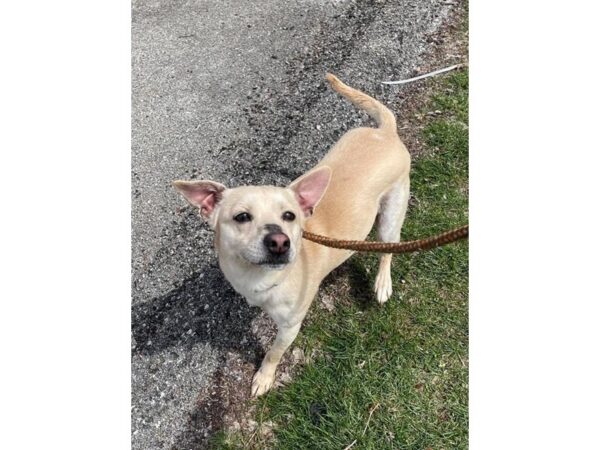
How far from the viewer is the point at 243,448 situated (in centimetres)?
298

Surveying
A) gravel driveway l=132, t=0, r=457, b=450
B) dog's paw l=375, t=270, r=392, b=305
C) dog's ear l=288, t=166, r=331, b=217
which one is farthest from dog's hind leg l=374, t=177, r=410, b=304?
gravel driveway l=132, t=0, r=457, b=450

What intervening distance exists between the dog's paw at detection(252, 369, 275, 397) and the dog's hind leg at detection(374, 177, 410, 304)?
1012mm

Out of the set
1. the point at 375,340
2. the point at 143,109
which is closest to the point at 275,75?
the point at 143,109

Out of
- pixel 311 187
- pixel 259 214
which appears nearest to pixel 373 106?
pixel 311 187

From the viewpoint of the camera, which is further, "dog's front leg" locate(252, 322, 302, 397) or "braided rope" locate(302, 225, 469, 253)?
"dog's front leg" locate(252, 322, 302, 397)

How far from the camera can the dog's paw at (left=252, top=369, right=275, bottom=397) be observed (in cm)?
319

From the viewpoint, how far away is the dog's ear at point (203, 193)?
2502mm

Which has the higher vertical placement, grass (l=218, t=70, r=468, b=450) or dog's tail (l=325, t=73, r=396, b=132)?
dog's tail (l=325, t=73, r=396, b=132)

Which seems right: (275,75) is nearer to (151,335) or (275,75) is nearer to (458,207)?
(458,207)

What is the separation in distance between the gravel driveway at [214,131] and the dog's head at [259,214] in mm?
1000

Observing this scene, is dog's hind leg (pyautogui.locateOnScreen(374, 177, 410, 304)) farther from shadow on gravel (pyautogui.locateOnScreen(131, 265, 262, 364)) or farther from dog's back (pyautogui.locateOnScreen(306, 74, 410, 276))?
shadow on gravel (pyautogui.locateOnScreen(131, 265, 262, 364))

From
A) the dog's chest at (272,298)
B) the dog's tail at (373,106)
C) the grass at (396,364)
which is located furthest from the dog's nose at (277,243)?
the dog's tail at (373,106)

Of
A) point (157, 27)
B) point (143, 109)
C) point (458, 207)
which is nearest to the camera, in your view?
point (458, 207)

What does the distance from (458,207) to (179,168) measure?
7.78 feet
